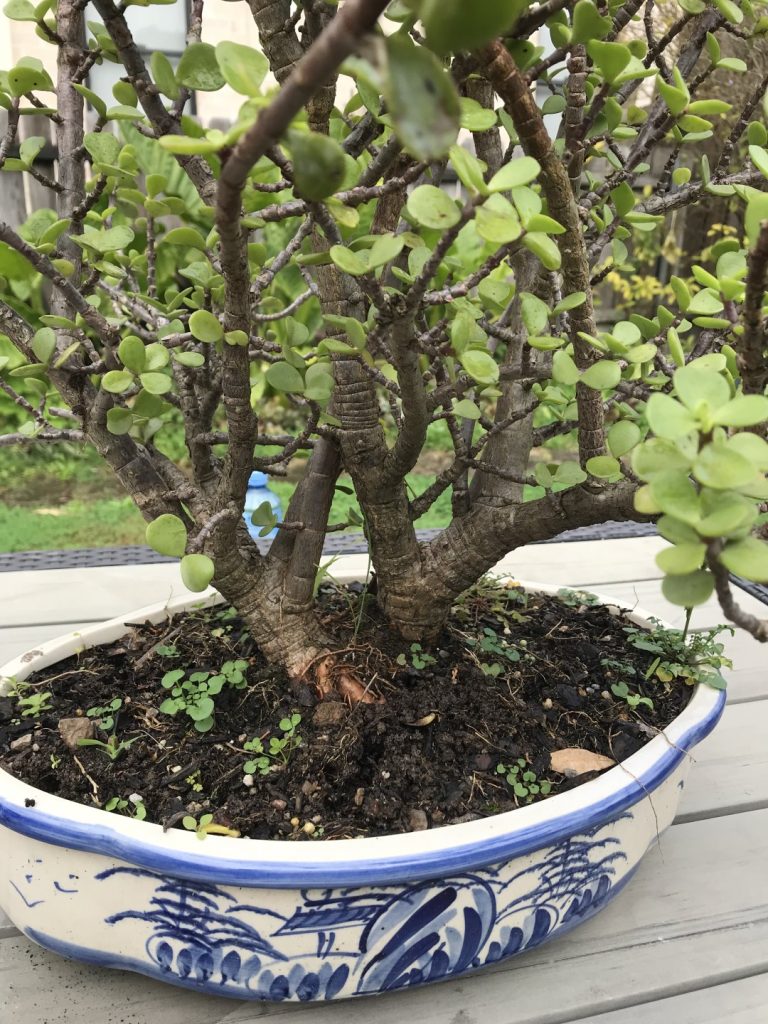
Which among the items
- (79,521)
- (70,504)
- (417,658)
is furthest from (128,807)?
(70,504)

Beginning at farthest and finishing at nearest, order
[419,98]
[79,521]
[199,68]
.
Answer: [79,521] < [199,68] < [419,98]

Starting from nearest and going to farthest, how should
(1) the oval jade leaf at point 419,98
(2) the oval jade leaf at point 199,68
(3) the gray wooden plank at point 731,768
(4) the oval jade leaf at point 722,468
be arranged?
(1) the oval jade leaf at point 419,98
(4) the oval jade leaf at point 722,468
(2) the oval jade leaf at point 199,68
(3) the gray wooden plank at point 731,768

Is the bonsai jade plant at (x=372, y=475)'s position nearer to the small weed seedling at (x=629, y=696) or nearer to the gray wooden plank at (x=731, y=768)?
the small weed seedling at (x=629, y=696)

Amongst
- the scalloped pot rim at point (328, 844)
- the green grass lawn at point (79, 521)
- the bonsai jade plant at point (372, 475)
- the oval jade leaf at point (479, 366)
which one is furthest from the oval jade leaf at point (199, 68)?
the green grass lawn at point (79, 521)

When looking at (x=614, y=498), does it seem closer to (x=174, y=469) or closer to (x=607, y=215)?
(x=607, y=215)

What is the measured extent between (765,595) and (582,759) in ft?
2.47

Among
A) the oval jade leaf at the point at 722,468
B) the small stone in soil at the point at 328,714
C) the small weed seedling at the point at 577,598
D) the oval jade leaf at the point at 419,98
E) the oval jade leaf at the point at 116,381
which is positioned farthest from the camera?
the small weed seedling at the point at 577,598

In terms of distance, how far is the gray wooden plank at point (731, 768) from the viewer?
83 cm

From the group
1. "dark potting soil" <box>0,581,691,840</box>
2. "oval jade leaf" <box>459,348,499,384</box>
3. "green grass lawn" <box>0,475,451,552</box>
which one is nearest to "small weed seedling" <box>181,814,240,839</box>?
"dark potting soil" <box>0,581,691,840</box>

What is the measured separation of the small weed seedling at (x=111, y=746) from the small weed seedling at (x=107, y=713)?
2 centimetres

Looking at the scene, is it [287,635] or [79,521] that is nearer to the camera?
[287,635]

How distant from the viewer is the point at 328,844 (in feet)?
1.77

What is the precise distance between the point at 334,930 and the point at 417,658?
0.29 metres

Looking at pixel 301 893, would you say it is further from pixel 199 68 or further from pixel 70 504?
pixel 70 504
